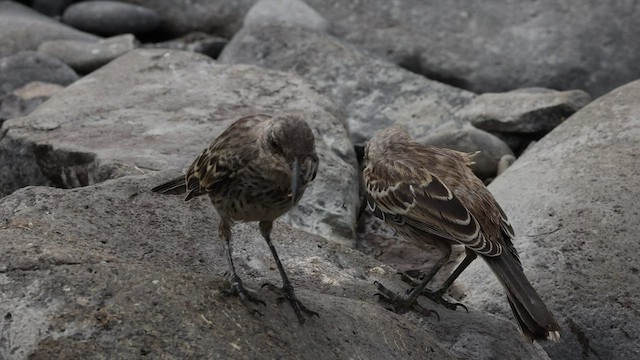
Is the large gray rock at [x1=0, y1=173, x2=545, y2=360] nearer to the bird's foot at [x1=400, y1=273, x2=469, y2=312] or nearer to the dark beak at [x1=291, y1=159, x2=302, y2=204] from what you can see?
the bird's foot at [x1=400, y1=273, x2=469, y2=312]

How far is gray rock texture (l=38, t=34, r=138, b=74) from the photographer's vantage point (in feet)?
38.8

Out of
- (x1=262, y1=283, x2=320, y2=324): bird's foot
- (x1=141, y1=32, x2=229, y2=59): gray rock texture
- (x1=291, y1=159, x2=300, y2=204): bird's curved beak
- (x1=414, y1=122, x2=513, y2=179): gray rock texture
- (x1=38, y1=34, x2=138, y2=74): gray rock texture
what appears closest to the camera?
(x1=291, y1=159, x2=300, y2=204): bird's curved beak

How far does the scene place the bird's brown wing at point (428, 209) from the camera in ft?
20.1

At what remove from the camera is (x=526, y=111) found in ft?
32.6

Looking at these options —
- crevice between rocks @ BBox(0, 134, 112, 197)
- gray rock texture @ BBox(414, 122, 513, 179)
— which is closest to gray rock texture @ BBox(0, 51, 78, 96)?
crevice between rocks @ BBox(0, 134, 112, 197)

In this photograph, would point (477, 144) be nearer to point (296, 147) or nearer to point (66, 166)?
point (66, 166)

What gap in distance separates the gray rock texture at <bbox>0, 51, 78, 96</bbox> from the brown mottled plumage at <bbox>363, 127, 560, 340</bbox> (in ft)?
18.4

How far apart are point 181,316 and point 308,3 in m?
8.57

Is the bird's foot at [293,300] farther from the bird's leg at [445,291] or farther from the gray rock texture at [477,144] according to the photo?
the gray rock texture at [477,144]

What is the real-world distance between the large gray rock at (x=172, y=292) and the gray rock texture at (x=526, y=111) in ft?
12.3

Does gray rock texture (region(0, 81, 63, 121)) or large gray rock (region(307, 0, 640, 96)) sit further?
large gray rock (region(307, 0, 640, 96))

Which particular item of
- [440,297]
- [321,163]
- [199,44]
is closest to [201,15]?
[199,44]

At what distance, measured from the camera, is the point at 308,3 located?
41.7 ft

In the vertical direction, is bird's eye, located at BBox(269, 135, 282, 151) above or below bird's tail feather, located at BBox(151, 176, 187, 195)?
above
